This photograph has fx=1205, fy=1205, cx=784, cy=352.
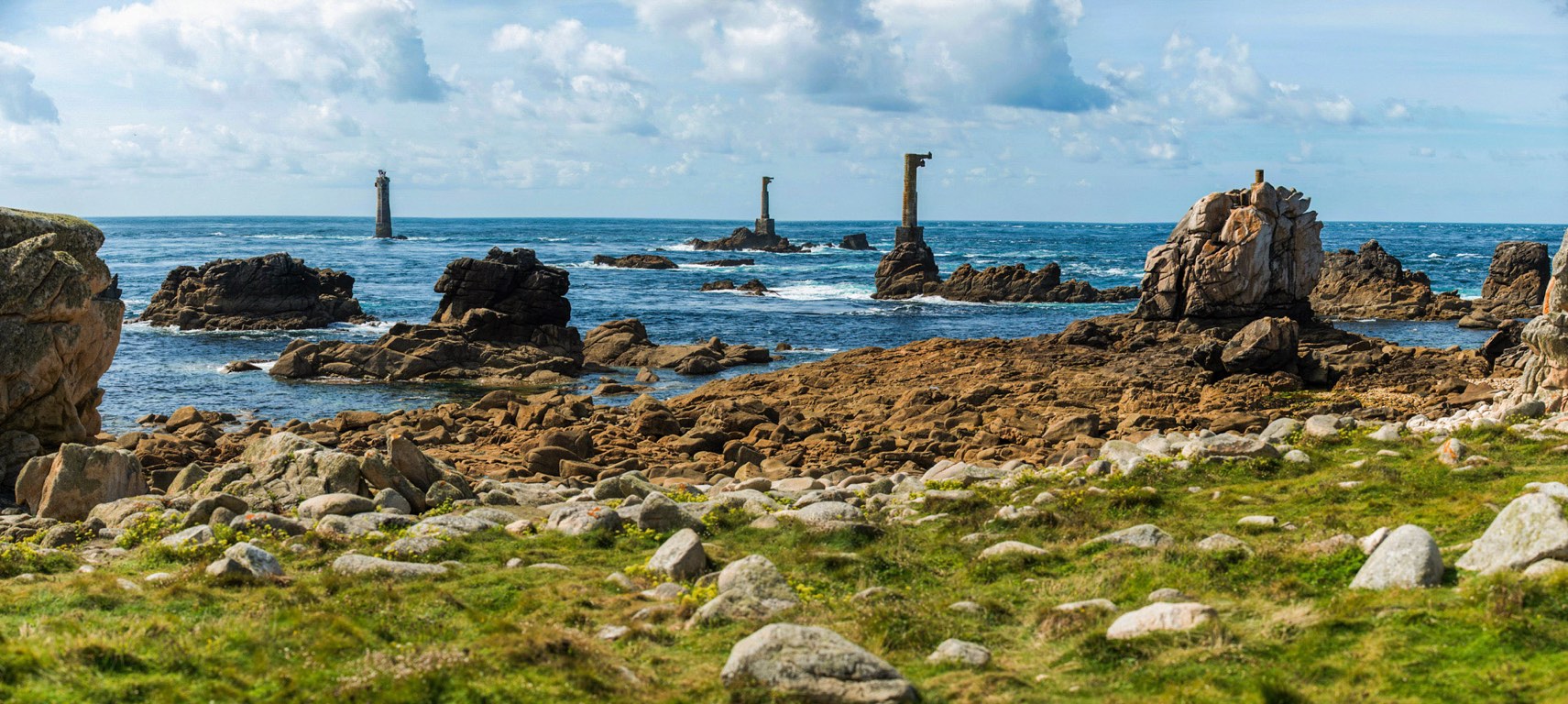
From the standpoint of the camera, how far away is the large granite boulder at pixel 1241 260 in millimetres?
30547

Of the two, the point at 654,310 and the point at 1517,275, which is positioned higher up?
the point at 1517,275

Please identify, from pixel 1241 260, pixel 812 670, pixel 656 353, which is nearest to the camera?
pixel 812 670

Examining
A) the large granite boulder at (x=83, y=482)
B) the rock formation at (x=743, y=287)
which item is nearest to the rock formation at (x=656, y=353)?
the large granite boulder at (x=83, y=482)

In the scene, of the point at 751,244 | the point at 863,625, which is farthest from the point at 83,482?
the point at 751,244

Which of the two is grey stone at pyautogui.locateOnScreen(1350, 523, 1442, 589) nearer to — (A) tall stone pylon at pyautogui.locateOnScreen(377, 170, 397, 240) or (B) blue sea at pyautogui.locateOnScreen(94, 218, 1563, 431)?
(B) blue sea at pyautogui.locateOnScreen(94, 218, 1563, 431)

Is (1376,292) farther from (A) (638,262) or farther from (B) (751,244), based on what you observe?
(B) (751,244)

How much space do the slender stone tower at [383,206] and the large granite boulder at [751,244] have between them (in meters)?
29.4

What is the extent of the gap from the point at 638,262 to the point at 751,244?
22220mm

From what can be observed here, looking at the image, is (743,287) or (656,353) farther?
(743,287)

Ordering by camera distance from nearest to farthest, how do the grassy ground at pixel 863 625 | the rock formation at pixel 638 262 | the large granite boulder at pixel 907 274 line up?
the grassy ground at pixel 863 625
the large granite boulder at pixel 907 274
the rock formation at pixel 638 262

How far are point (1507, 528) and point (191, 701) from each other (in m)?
8.03

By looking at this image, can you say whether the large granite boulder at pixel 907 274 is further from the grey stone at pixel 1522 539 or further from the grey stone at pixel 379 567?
the grey stone at pixel 1522 539

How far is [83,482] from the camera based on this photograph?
13391mm

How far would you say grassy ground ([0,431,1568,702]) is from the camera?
6.38m
